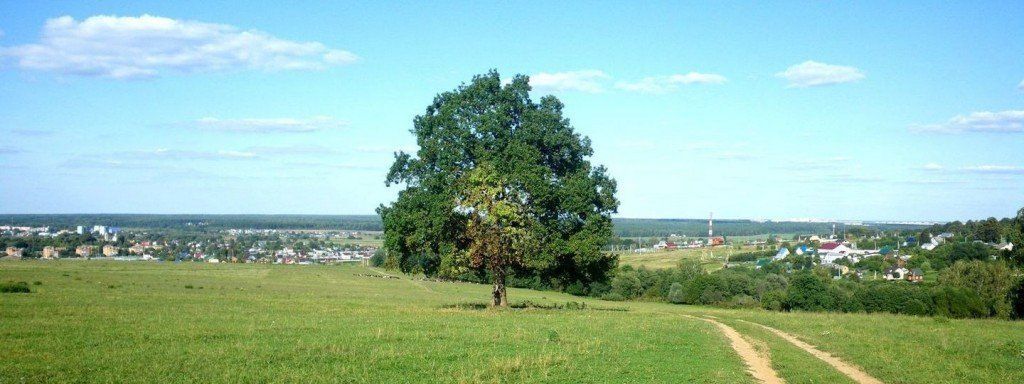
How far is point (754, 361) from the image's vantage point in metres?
21.4

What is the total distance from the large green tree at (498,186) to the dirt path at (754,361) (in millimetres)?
13562

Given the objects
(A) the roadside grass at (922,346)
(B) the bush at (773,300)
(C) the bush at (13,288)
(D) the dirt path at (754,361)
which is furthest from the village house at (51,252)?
(D) the dirt path at (754,361)

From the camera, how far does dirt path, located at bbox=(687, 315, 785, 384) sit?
18344mm

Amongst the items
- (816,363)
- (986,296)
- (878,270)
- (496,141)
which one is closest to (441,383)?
(816,363)

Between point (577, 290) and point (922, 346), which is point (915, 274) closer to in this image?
point (577, 290)

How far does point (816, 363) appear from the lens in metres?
21.2

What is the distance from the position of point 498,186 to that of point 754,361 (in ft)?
65.1

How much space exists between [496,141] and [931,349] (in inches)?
920

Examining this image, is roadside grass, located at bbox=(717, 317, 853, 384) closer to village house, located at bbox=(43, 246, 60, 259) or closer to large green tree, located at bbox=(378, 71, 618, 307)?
large green tree, located at bbox=(378, 71, 618, 307)

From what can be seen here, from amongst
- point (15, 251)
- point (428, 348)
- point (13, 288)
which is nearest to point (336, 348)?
point (428, 348)

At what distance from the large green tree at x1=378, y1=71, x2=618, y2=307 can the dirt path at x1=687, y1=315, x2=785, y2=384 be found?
44.5 feet

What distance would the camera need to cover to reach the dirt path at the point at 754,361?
18.3 metres

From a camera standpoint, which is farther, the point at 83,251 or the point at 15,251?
the point at 83,251

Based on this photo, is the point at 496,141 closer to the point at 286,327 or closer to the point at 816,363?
the point at 286,327
